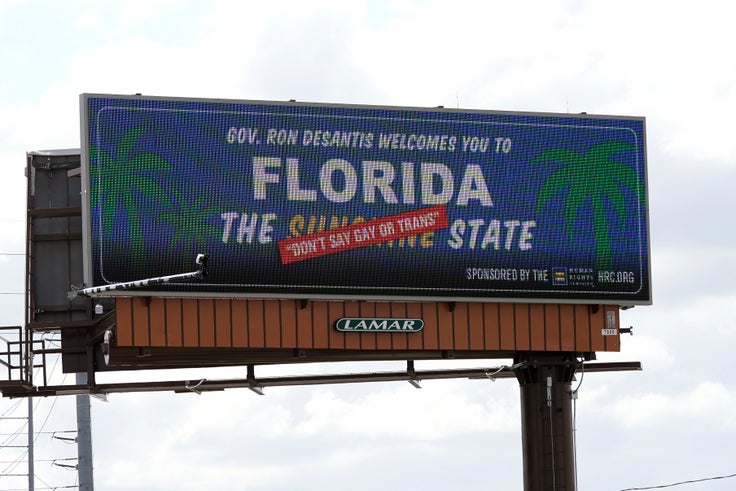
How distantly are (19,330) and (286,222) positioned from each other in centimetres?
722

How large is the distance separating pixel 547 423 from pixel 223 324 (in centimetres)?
944

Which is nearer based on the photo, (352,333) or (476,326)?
(352,333)

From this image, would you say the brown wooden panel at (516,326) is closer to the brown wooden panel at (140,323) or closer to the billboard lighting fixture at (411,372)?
the billboard lighting fixture at (411,372)

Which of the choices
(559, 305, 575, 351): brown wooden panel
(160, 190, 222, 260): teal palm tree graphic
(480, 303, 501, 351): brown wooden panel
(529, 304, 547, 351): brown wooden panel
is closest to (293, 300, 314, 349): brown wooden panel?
(160, 190, 222, 260): teal palm tree graphic

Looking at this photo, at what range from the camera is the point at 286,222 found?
48.3 meters

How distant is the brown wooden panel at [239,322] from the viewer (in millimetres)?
47812

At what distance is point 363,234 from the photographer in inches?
1919

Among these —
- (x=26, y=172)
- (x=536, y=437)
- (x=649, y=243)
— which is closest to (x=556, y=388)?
(x=536, y=437)

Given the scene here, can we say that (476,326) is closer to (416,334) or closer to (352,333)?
(416,334)

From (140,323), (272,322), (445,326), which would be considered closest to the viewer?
(140,323)

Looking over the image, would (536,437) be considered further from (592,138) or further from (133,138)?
(133,138)

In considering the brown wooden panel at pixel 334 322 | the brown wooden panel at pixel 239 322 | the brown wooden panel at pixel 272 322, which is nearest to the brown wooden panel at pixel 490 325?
the brown wooden panel at pixel 334 322

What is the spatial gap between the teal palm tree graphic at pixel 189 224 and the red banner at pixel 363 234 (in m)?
1.92

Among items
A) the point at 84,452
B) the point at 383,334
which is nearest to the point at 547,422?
the point at 383,334
